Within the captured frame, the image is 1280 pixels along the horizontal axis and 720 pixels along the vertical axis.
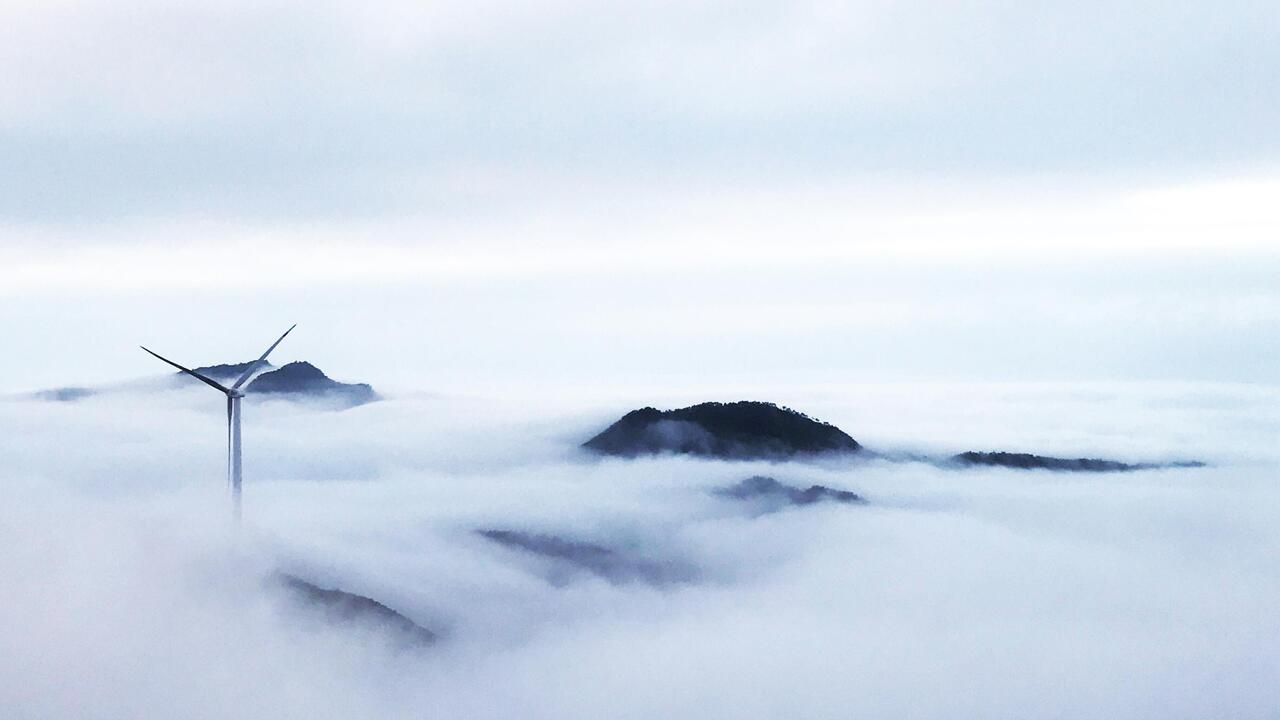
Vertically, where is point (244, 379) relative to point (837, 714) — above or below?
above

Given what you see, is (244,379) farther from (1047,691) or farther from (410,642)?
(1047,691)

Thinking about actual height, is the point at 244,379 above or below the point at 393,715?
above

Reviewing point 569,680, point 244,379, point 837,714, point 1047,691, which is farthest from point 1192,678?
point 244,379

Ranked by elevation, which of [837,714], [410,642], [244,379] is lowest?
[837,714]

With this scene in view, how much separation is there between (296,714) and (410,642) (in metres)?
19.4

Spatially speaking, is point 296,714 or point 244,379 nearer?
point 244,379

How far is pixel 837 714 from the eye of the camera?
7849 inches

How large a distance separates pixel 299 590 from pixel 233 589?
9.44 meters

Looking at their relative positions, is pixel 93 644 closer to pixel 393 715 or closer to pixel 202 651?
pixel 202 651

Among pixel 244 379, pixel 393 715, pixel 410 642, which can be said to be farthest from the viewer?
pixel 410 642

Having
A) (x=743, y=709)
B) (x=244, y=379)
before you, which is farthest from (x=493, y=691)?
(x=244, y=379)

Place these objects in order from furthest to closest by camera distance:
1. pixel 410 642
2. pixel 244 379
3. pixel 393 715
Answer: pixel 410 642
pixel 393 715
pixel 244 379

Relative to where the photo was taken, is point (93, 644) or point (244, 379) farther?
point (93, 644)

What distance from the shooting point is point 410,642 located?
618 feet
